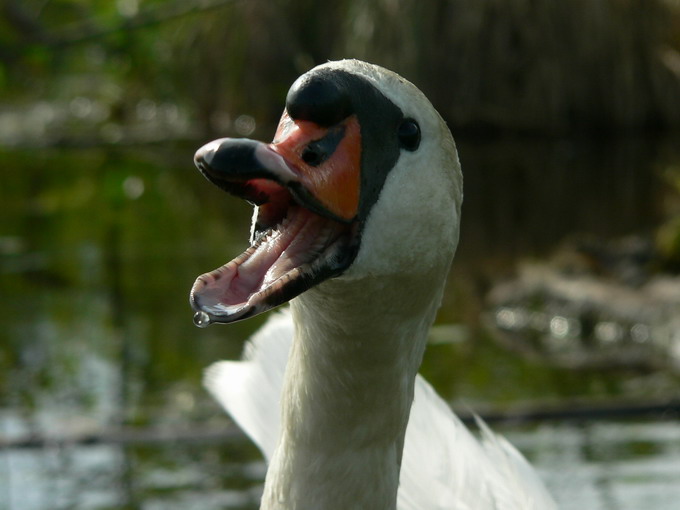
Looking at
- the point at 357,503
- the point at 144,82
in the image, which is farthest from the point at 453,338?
the point at 144,82

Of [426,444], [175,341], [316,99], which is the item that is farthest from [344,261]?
[175,341]

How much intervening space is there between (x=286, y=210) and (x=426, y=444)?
1688 mm

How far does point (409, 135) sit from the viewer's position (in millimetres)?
2209

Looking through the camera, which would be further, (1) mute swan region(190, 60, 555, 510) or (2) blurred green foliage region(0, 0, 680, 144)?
(2) blurred green foliage region(0, 0, 680, 144)

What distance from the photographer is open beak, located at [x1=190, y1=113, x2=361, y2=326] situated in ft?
6.24

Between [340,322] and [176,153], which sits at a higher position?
[176,153]

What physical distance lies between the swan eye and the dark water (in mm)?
1891

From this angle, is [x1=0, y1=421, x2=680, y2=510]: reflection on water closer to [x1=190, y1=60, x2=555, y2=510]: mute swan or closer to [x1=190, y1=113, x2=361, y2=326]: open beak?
[x1=190, y1=60, x2=555, y2=510]: mute swan

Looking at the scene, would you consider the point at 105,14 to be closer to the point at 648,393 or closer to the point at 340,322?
the point at 340,322

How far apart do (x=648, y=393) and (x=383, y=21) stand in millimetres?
11508

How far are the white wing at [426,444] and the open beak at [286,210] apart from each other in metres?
1.44

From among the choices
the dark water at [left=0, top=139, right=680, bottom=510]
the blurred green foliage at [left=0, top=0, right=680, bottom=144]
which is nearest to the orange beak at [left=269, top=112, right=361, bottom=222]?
the dark water at [left=0, top=139, right=680, bottom=510]

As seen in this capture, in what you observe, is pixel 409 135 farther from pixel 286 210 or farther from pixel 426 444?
pixel 426 444

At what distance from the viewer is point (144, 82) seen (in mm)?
21203
